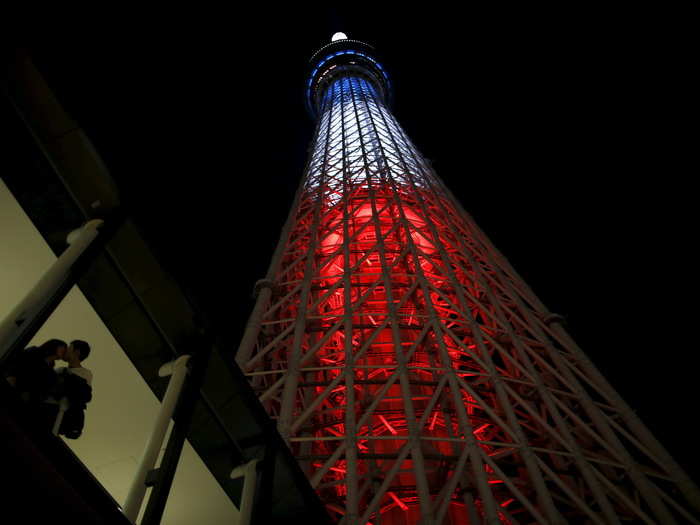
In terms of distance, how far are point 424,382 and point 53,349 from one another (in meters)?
7.54

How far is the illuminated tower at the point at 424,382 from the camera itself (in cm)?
845

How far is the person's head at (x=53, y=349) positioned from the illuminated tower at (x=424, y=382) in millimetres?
4229

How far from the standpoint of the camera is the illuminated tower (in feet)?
27.7

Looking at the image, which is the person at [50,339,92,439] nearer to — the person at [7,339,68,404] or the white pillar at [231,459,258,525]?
the person at [7,339,68,404]

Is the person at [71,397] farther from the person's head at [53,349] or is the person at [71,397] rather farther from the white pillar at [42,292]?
the white pillar at [42,292]

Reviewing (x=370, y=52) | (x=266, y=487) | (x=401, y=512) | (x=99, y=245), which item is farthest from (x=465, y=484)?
(x=370, y=52)

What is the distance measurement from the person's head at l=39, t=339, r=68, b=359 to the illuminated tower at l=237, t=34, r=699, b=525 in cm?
423

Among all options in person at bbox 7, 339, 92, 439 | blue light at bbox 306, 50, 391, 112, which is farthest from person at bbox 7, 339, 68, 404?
blue light at bbox 306, 50, 391, 112

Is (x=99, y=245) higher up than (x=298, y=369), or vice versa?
(x=298, y=369)

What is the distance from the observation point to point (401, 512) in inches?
390

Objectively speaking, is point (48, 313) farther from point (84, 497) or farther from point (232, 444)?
point (232, 444)

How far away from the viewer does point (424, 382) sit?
10422 millimetres

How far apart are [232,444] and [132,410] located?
1.44m

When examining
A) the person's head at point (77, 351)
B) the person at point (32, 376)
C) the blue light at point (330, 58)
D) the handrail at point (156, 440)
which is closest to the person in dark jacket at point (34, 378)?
the person at point (32, 376)
